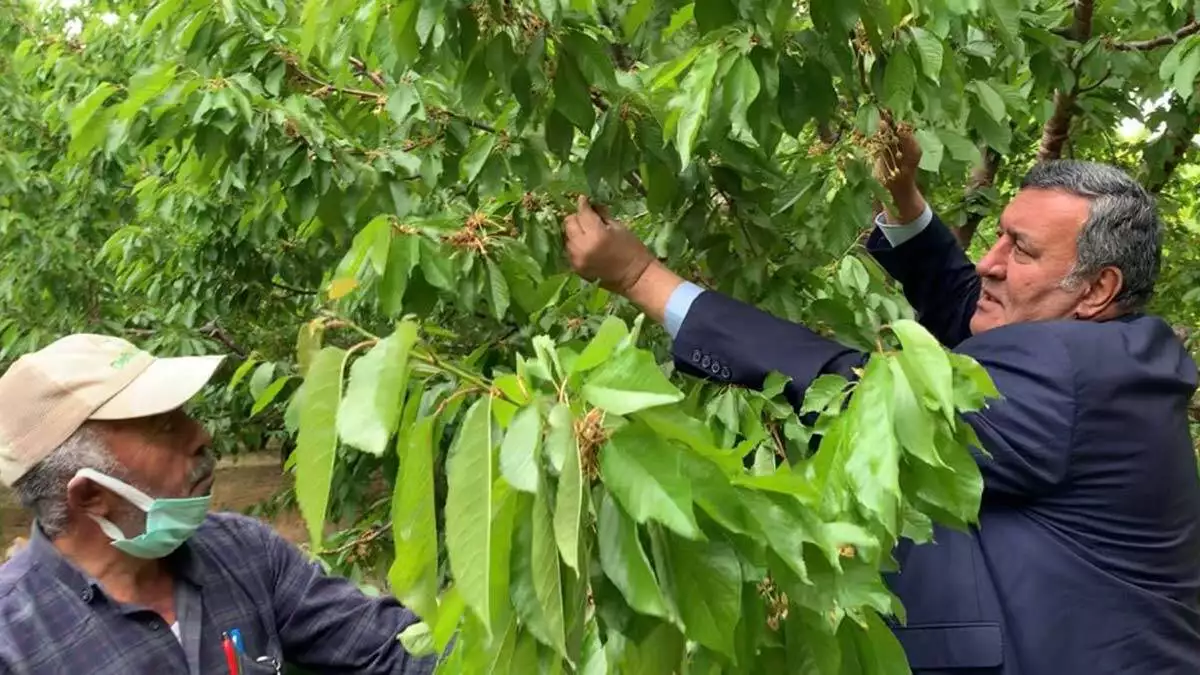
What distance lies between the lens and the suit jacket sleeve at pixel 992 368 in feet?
5.78

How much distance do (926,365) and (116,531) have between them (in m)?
1.44

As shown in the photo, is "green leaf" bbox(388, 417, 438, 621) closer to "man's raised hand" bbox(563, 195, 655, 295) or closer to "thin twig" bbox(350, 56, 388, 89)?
"man's raised hand" bbox(563, 195, 655, 295)

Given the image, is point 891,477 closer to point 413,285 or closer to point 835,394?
point 835,394

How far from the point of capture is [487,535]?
98 cm

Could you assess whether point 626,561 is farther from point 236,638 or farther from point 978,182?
point 978,182

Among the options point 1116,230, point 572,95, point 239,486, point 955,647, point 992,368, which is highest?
point 572,95

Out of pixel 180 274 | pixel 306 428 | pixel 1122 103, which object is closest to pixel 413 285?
pixel 306 428

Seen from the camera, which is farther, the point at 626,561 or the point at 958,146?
the point at 958,146

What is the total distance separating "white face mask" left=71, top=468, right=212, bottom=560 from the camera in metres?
1.90

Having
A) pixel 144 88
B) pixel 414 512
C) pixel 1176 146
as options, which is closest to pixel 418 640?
pixel 414 512

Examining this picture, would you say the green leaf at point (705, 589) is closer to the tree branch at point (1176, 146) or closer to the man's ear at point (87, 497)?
the man's ear at point (87, 497)

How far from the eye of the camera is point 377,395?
101cm

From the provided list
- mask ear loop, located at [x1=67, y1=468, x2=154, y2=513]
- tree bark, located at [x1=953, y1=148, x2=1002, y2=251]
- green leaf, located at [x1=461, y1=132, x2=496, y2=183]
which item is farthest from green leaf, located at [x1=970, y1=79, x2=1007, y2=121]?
mask ear loop, located at [x1=67, y1=468, x2=154, y2=513]

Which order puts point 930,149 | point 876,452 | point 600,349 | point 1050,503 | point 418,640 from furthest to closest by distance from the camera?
point 930,149, point 1050,503, point 418,640, point 876,452, point 600,349
